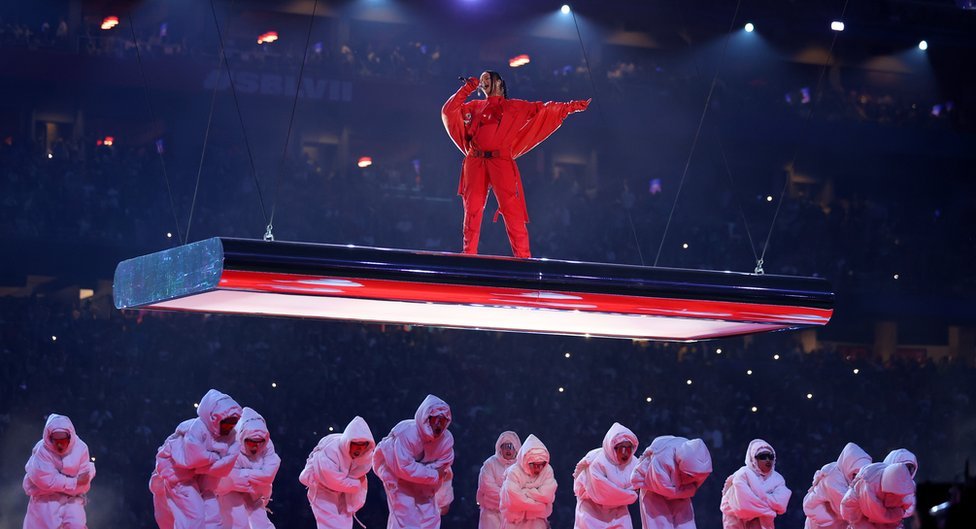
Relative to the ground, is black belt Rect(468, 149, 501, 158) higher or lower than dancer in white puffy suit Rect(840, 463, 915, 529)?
higher

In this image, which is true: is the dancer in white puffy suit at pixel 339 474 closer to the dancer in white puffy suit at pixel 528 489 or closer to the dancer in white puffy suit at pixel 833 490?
the dancer in white puffy suit at pixel 528 489

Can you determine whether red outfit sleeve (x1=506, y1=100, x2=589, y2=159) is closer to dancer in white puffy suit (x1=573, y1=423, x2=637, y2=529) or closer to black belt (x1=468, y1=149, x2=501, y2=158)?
black belt (x1=468, y1=149, x2=501, y2=158)

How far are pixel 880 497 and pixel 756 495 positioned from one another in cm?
109

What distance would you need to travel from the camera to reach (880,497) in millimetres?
11727

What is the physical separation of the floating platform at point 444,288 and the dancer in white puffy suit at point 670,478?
1141 mm

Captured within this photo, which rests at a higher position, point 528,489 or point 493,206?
point 493,206

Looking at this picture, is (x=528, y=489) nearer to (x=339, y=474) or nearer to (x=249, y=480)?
(x=339, y=474)

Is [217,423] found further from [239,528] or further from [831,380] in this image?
[831,380]

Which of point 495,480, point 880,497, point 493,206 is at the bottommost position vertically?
point 495,480

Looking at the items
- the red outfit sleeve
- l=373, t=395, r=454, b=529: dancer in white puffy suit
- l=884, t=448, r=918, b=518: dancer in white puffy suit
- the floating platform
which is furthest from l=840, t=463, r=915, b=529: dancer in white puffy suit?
the red outfit sleeve

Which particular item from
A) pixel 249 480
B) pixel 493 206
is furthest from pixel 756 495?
pixel 493 206

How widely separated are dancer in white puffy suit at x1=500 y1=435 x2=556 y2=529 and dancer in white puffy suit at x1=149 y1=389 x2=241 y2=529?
10.1 ft

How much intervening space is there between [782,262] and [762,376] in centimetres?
196

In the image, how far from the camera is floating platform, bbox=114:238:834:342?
9.76 m
